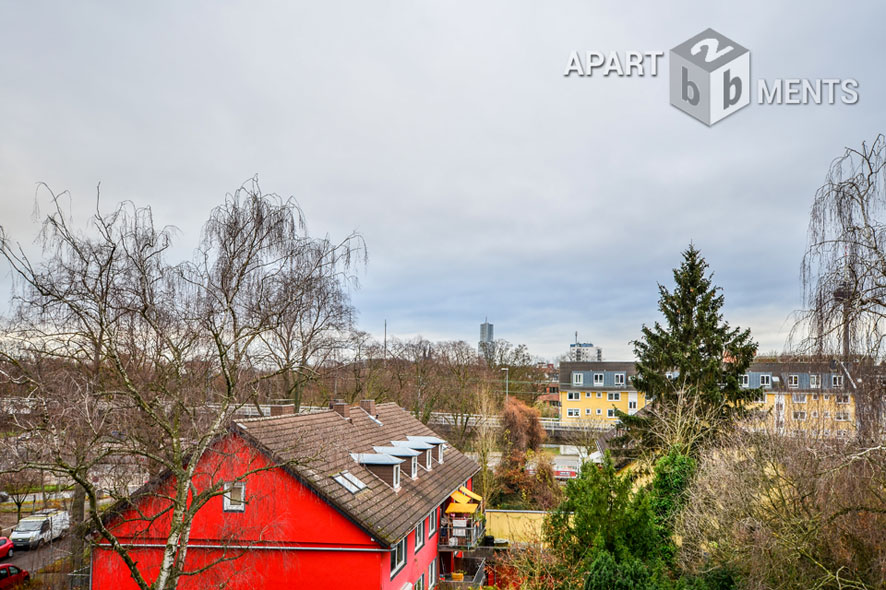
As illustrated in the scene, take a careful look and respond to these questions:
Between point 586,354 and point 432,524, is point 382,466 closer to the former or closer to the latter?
point 432,524

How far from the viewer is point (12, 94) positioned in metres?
13.6

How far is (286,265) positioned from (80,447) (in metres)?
5.04

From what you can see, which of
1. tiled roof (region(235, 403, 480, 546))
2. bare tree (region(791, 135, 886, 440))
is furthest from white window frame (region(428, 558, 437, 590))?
bare tree (region(791, 135, 886, 440))

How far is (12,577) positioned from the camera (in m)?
22.2

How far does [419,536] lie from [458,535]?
11.2 ft

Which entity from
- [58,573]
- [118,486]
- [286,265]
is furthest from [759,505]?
[58,573]

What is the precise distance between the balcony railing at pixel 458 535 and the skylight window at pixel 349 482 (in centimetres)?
694

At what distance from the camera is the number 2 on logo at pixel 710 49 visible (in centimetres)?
1330

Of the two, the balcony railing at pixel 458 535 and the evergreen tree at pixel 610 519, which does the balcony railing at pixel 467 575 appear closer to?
the balcony railing at pixel 458 535

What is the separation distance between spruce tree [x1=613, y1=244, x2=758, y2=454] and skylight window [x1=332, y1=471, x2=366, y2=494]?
45.2 feet

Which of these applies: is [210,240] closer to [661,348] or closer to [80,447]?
[80,447]

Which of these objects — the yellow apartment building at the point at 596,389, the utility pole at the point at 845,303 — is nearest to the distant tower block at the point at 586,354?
the yellow apartment building at the point at 596,389

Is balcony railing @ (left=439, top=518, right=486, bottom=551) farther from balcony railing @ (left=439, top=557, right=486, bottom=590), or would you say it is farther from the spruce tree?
the spruce tree

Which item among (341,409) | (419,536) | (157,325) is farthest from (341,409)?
(157,325)
